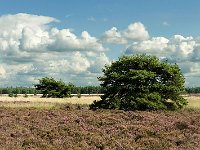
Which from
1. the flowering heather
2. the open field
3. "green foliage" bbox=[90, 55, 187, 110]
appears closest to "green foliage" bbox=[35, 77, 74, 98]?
the open field

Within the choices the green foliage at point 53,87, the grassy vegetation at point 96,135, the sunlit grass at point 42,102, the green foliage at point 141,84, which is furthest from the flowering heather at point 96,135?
the green foliage at point 53,87

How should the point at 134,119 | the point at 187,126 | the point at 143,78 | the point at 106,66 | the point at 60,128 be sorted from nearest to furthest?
1. the point at 60,128
2. the point at 187,126
3. the point at 134,119
4. the point at 143,78
5. the point at 106,66

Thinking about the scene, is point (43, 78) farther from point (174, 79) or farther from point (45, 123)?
point (45, 123)

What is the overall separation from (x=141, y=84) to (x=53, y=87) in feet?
176

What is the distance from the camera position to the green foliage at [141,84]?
4006cm

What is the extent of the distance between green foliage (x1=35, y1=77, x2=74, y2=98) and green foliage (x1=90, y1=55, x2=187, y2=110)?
48.5 meters

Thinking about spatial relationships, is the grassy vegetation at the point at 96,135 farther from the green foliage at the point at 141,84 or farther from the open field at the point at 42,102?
the open field at the point at 42,102

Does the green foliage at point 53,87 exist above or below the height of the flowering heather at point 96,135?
above

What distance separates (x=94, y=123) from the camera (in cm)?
2306

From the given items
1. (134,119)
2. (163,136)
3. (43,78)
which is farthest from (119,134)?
(43,78)

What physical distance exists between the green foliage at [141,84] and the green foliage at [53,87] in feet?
159

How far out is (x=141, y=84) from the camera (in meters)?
40.9

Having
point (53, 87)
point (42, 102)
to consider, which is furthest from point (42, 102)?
point (53, 87)

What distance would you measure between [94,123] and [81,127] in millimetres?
2179
